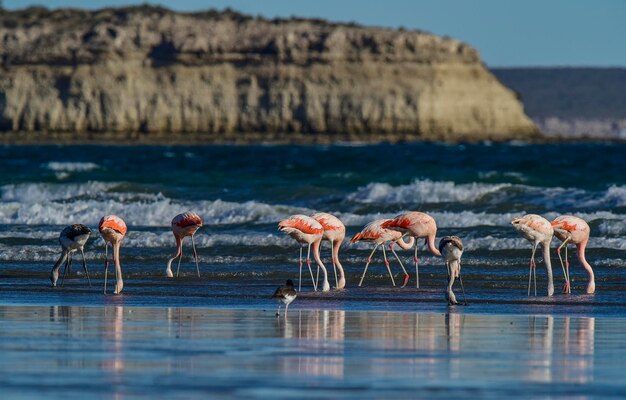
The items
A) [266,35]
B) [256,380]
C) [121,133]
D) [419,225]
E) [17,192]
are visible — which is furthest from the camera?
[266,35]

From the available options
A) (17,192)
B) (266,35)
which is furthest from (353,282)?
(266,35)

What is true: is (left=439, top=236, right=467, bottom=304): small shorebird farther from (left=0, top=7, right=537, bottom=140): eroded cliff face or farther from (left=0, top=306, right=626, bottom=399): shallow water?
(left=0, top=7, right=537, bottom=140): eroded cliff face

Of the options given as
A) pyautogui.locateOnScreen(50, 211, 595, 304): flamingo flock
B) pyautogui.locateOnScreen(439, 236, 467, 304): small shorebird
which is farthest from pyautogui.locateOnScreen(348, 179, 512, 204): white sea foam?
pyautogui.locateOnScreen(439, 236, 467, 304): small shorebird

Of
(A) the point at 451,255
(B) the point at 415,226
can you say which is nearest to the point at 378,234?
(B) the point at 415,226

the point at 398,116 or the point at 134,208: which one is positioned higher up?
the point at 398,116

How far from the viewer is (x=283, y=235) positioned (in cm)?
2541

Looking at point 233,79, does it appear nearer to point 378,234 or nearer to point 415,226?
point 378,234

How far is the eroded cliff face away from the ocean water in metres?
71.9

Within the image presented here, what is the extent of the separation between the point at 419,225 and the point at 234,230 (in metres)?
9.07

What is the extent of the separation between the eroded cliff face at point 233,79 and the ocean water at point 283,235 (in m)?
71.9

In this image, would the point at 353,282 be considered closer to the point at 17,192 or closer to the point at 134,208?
the point at 134,208

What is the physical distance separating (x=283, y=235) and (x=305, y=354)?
13561 millimetres

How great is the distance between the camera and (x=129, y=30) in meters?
126

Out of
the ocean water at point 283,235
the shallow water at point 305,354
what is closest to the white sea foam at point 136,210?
the ocean water at point 283,235
